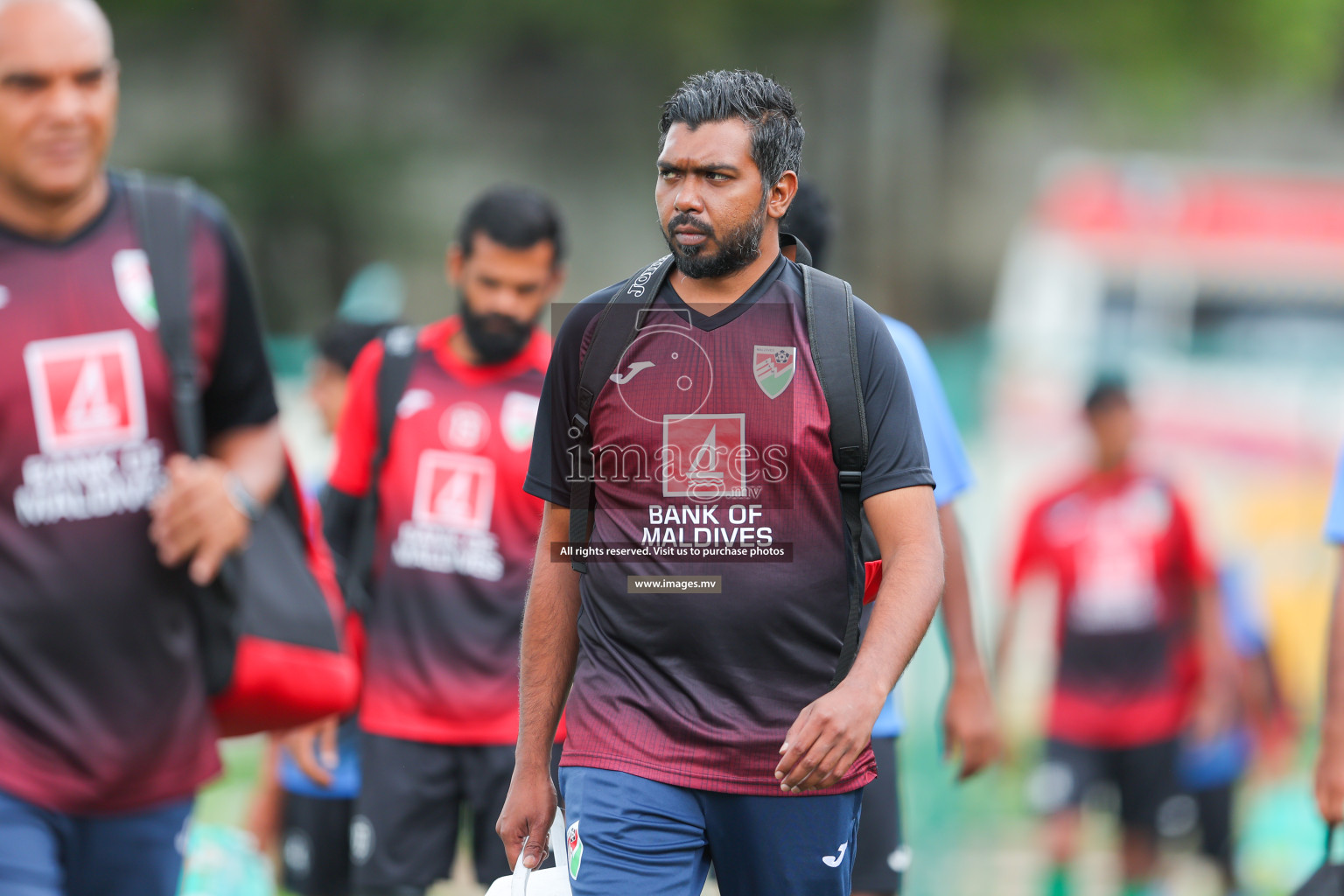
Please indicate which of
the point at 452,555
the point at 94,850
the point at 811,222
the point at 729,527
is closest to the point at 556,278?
the point at 452,555

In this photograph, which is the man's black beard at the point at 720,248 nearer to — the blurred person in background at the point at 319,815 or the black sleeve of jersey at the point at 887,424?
the black sleeve of jersey at the point at 887,424

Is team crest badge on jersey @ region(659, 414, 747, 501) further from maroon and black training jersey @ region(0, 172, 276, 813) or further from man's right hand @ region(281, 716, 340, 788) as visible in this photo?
man's right hand @ region(281, 716, 340, 788)

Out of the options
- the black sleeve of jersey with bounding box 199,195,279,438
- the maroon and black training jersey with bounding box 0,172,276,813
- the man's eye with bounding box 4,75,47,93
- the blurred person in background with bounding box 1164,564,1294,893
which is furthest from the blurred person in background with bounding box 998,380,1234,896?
the man's eye with bounding box 4,75,47,93

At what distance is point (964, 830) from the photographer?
9414 mm

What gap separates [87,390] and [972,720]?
110 inches

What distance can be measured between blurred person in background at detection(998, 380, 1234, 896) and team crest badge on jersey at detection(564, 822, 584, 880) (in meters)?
4.95

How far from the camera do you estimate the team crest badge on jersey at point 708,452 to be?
344 cm

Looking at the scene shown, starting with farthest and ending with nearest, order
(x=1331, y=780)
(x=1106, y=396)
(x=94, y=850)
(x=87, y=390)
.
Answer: (x=1106, y=396), (x=1331, y=780), (x=94, y=850), (x=87, y=390)

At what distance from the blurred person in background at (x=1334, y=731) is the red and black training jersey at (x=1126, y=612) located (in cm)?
346

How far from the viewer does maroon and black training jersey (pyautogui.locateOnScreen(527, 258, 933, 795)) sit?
3.41 meters

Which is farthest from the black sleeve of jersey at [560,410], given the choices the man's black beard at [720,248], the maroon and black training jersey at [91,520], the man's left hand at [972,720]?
the man's left hand at [972,720]

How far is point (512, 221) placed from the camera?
5.70 meters

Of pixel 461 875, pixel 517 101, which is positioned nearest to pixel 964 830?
pixel 461 875

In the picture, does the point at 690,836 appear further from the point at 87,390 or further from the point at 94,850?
the point at 87,390
